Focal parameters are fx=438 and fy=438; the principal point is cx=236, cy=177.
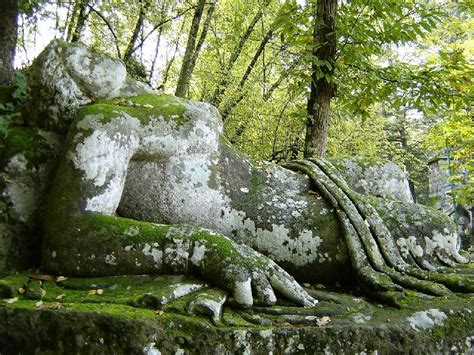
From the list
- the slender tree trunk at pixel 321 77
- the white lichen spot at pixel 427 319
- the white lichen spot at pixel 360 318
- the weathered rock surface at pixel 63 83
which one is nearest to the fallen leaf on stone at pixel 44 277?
the weathered rock surface at pixel 63 83

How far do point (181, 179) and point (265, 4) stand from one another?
8.58 meters

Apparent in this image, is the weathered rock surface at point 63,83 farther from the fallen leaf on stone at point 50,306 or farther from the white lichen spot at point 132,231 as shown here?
the fallen leaf on stone at point 50,306

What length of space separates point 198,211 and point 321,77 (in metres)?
3.26

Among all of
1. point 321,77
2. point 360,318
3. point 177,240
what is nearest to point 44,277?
point 177,240

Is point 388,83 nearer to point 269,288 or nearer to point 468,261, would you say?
point 468,261

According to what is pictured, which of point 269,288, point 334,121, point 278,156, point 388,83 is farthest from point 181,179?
point 334,121

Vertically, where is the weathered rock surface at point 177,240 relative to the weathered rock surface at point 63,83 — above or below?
below

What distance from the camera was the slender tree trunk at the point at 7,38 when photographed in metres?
4.54

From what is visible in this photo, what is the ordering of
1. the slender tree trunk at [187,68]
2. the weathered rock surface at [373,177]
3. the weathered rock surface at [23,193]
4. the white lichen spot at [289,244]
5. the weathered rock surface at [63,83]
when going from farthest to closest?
the slender tree trunk at [187,68]
the weathered rock surface at [373,177]
the white lichen spot at [289,244]
the weathered rock surface at [63,83]
the weathered rock surface at [23,193]

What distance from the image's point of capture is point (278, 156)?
10328 millimetres

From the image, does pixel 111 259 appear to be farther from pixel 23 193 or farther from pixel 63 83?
pixel 63 83

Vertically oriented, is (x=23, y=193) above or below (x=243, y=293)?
above

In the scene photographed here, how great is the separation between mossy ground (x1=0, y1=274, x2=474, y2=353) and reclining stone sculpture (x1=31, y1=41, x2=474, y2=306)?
12 centimetres

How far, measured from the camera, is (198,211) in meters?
3.49
